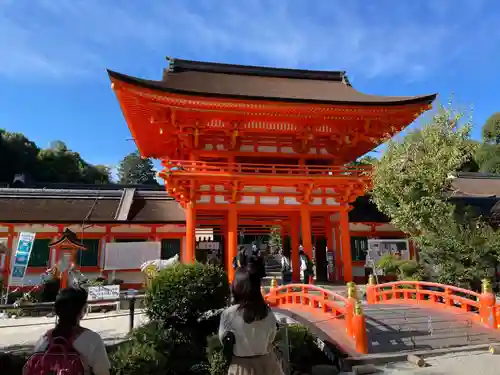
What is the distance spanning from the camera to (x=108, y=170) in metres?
71.8

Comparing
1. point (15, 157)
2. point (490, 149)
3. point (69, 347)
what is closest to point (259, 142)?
point (69, 347)

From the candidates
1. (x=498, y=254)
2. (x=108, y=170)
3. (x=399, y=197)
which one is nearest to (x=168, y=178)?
(x=399, y=197)

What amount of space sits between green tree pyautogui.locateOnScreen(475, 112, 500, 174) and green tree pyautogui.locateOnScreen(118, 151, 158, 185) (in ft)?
174

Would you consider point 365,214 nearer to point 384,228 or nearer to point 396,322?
point 384,228

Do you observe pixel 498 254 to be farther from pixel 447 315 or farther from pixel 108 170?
pixel 108 170

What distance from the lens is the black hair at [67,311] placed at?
8.27ft

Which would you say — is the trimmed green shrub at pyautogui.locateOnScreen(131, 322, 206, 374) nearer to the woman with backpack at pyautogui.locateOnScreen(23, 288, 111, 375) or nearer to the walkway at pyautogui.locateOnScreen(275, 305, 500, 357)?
the walkway at pyautogui.locateOnScreen(275, 305, 500, 357)

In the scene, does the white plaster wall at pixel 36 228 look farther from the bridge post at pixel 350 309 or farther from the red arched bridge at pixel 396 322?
the bridge post at pixel 350 309

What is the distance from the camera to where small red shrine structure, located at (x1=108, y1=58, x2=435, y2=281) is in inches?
513

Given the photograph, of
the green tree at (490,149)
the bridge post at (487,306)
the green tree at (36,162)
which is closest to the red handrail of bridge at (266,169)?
the bridge post at (487,306)

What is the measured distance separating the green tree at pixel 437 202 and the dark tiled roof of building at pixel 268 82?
1.64 m

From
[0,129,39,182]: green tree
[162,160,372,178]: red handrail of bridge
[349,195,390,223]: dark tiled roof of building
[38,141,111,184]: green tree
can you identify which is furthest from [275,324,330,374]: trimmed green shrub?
[38,141,111,184]: green tree

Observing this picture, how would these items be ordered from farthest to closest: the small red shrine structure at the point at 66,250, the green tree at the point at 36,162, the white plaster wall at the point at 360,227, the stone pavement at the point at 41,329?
the green tree at the point at 36,162 → the white plaster wall at the point at 360,227 → the small red shrine structure at the point at 66,250 → the stone pavement at the point at 41,329

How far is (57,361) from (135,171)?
70.2m
